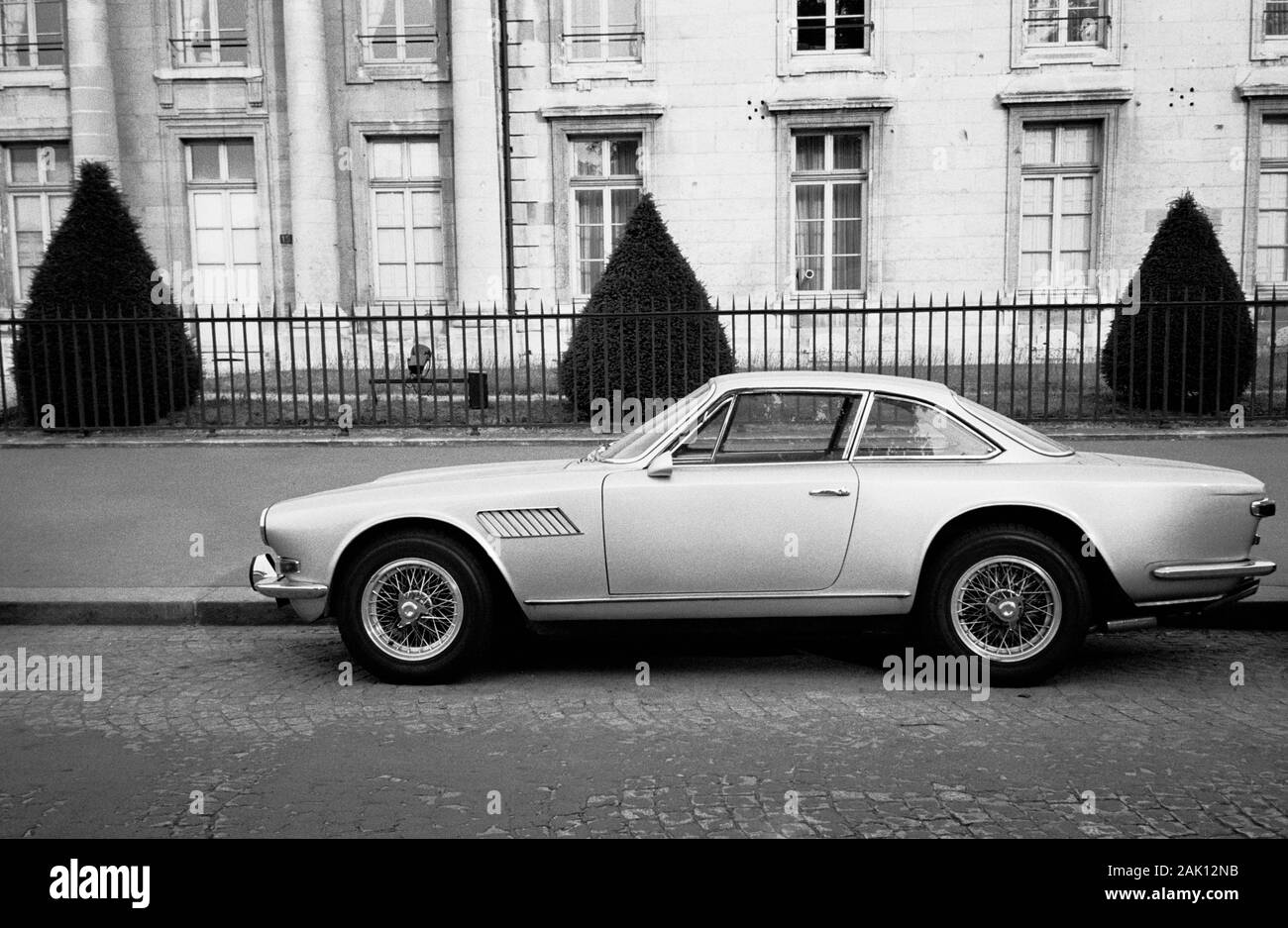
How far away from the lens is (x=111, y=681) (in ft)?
19.5

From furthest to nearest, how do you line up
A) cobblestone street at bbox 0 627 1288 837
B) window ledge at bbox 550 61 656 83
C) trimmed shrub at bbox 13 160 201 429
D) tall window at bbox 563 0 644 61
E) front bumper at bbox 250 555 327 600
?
1. tall window at bbox 563 0 644 61
2. window ledge at bbox 550 61 656 83
3. trimmed shrub at bbox 13 160 201 429
4. front bumper at bbox 250 555 327 600
5. cobblestone street at bbox 0 627 1288 837

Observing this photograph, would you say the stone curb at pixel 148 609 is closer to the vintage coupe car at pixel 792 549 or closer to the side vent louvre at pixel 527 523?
the vintage coupe car at pixel 792 549

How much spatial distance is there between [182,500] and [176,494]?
1.00ft

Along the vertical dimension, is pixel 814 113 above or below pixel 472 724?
above

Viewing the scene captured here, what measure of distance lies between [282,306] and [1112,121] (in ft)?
49.1

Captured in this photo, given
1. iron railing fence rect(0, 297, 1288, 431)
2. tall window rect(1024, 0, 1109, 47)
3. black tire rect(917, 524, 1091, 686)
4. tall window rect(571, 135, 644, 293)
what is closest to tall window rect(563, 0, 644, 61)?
tall window rect(571, 135, 644, 293)

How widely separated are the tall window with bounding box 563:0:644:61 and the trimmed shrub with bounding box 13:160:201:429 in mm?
9277

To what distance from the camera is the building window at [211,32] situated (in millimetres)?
21609

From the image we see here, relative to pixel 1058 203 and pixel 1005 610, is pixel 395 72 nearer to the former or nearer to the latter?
pixel 1058 203

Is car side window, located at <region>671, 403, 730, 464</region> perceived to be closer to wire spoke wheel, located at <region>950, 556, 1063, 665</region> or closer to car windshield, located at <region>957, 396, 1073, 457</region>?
car windshield, located at <region>957, 396, 1073, 457</region>

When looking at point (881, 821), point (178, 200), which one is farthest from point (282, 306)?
point (881, 821)

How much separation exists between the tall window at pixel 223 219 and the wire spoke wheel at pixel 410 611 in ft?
57.8

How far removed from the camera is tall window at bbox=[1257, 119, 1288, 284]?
20.5 meters
